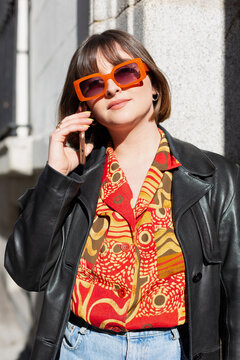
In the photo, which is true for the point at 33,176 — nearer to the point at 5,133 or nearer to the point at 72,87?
the point at 5,133

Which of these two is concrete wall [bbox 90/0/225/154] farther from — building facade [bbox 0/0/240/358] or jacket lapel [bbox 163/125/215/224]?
jacket lapel [bbox 163/125/215/224]

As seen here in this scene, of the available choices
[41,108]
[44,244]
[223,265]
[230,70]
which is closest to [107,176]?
[44,244]

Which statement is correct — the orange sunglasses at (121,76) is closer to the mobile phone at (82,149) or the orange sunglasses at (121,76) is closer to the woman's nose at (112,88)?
the woman's nose at (112,88)

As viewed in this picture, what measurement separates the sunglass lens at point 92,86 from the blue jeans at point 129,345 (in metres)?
0.99

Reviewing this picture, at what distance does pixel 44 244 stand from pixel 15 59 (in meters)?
4.42

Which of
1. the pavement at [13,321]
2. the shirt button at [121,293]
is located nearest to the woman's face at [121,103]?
the shirt button at [121,293]

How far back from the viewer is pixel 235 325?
6.10 ft

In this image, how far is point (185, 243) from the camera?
184cm

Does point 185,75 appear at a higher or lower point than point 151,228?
higher

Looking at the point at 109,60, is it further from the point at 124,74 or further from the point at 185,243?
the point at 185,243

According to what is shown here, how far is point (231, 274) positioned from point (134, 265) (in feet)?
1.27

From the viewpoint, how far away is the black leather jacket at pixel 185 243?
1.86 meters

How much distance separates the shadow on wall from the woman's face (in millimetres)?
868

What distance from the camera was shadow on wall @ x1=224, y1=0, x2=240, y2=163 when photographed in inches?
109
